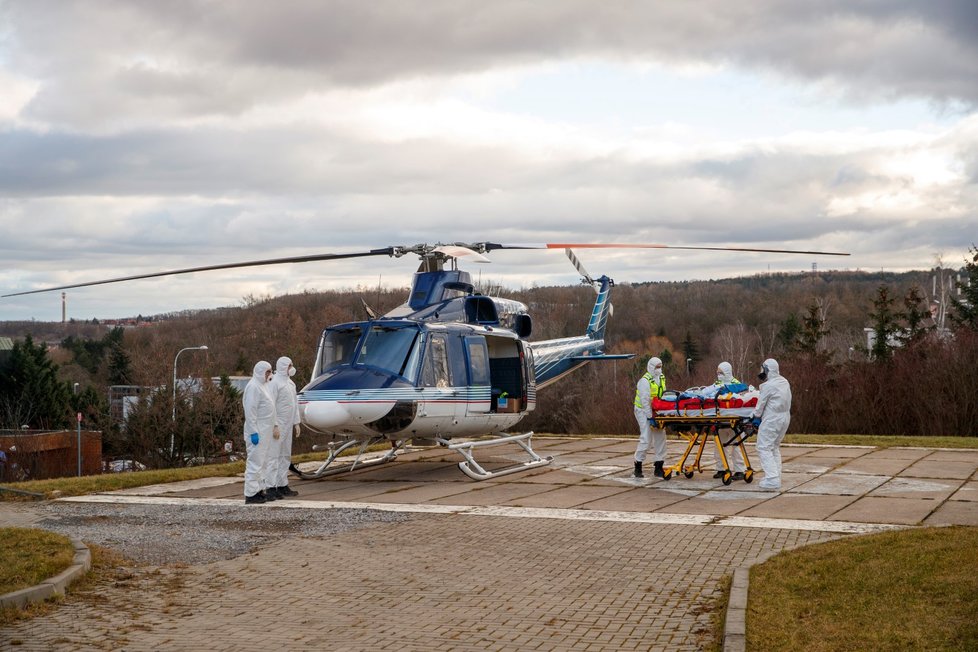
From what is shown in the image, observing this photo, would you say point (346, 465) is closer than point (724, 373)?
No

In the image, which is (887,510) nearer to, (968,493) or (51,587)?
(968,493)

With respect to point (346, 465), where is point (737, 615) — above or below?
above

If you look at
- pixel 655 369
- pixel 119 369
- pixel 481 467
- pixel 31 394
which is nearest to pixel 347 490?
pixel 481 467

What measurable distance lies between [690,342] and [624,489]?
78.0 m

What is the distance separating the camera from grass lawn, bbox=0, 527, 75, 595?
8656mm

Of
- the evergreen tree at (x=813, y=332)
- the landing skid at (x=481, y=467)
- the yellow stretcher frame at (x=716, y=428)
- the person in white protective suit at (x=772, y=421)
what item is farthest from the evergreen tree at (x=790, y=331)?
the person in white protective suit at (x=772, y=421)

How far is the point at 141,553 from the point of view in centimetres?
1048

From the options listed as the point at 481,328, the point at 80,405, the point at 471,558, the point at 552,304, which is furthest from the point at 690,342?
the point at 471,558

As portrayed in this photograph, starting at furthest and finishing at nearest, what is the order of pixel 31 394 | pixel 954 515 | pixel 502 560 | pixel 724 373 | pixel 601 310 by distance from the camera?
pixel 31 394 < pixel 601 310 < pixel 724 373 < pixel 954 515 < pixel 502 560

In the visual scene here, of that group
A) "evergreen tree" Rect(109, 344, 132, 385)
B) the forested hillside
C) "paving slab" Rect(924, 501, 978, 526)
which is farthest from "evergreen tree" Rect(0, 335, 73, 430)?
"paving slab" Rect(924, 501, 978, 526)

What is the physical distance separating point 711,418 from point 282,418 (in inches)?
261

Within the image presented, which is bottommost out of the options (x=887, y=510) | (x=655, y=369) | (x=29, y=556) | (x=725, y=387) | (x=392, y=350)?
(x=887, y=510)

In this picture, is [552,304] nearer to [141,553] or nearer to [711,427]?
[711,427]

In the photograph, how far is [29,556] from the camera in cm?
963
